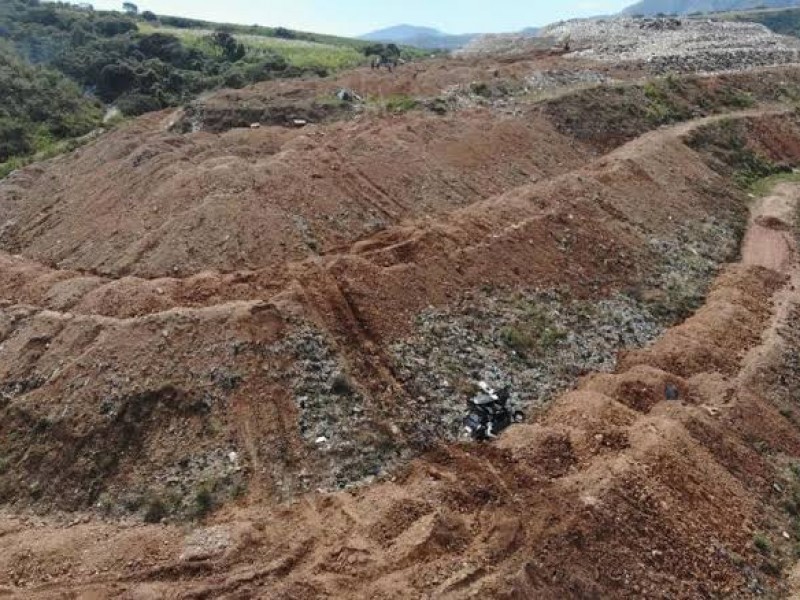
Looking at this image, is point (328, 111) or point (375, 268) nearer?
point (375, 268)

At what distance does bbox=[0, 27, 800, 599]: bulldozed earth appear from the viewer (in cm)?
1284

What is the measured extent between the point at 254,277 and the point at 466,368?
566 centimetres

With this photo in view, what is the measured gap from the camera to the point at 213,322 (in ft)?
54.7

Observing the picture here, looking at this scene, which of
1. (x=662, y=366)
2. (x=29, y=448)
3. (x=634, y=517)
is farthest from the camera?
(x=662, y=366)

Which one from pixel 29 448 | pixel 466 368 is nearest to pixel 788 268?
pixel 466 368

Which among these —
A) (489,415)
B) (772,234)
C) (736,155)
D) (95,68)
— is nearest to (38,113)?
(95,68)

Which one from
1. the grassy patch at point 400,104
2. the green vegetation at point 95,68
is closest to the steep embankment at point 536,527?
the grassy patch at point 400,104

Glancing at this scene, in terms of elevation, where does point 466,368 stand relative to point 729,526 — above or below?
above

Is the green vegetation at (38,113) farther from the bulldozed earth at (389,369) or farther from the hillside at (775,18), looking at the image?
the hillside at (775,18)

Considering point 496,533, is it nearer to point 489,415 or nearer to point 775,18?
point 489,415

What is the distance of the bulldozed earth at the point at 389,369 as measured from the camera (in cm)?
1284

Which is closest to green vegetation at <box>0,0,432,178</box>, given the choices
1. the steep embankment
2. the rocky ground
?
the rocky ground

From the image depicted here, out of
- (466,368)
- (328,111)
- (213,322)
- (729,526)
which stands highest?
(328,111)

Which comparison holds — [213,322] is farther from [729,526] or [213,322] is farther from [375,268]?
[729,526]
